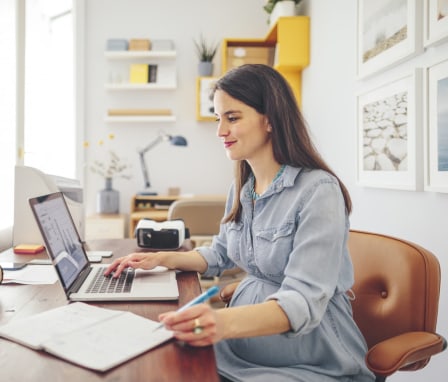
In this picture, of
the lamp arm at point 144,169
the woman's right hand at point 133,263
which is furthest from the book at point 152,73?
the woman's right hand at point 133,263

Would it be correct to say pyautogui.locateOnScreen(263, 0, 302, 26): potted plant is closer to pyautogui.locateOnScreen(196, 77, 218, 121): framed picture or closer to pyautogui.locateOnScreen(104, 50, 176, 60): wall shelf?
pyautogui.locateOnScreen(196, 77, 218, 121): framed picture

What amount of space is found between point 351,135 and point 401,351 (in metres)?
1.62

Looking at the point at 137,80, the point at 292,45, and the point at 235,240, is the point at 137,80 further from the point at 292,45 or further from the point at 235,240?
the point at 235,240

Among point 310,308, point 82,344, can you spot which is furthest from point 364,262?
point 82,344

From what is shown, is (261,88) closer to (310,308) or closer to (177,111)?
(310,308)

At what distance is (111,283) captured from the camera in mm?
1157

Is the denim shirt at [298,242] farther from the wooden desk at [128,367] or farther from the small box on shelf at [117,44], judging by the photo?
the small box on shelf at [117,44]

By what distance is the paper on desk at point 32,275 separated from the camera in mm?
1221

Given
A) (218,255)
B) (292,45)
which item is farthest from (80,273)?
(292,45)

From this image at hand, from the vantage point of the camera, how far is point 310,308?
874 millimetres

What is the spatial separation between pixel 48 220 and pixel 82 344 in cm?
42

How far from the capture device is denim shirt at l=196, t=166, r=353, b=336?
0.89m

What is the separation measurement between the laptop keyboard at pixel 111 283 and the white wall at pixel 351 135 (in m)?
1.05

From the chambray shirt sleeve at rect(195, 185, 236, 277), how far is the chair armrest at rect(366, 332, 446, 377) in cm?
54
